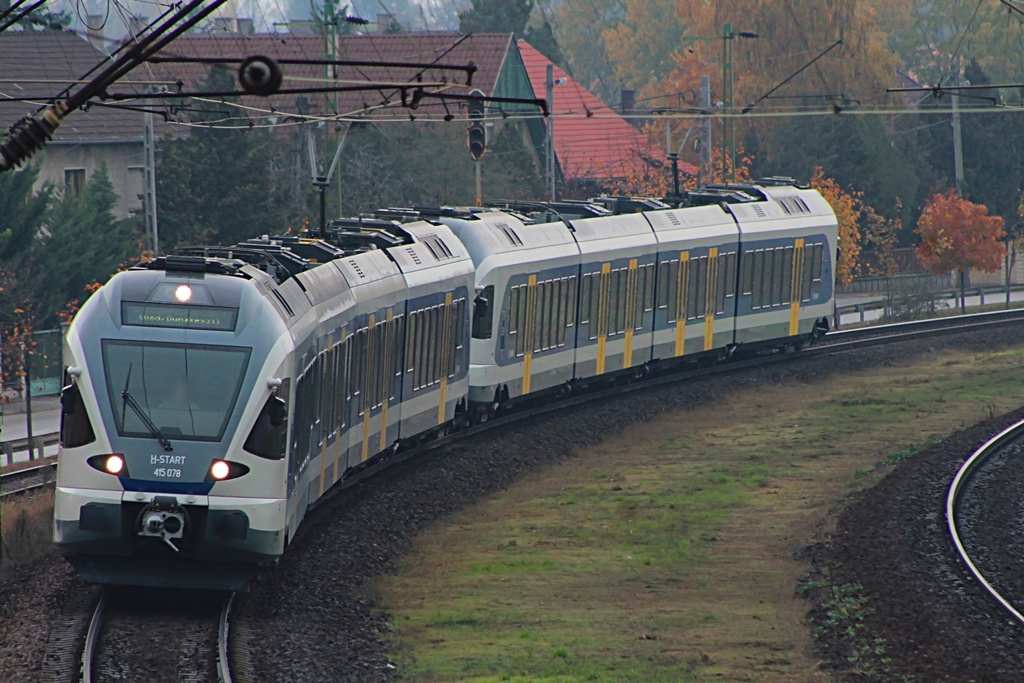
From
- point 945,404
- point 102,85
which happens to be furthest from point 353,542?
point 945,404

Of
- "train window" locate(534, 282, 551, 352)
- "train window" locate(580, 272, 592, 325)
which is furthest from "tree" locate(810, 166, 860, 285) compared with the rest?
"train window" locate(534, 282, 551, 352)

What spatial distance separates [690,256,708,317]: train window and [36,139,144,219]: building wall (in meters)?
21.9

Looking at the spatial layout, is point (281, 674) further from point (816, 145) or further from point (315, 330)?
point (816, 145)

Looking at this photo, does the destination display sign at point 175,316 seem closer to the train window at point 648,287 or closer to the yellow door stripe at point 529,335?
the yellow door stripe at point 529,335

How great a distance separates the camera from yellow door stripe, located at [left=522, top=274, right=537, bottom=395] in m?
27.6

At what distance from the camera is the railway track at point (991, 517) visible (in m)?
17.7

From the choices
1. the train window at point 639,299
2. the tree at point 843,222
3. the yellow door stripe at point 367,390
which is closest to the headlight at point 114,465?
the yellow door stripe at point 367,390

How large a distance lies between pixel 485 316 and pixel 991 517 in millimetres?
8635

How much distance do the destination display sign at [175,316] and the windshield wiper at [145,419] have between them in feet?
2.32

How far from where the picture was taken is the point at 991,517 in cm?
2131

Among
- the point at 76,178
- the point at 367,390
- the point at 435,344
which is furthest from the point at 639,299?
the point at 76,178

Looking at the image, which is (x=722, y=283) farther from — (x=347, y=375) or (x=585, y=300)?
(x=347, y=375)

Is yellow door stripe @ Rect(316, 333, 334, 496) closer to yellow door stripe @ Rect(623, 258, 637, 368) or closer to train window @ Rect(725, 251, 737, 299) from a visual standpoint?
yellow door stripe @ Rect(623, 258, 637, 368)

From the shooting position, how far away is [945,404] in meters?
33.0
